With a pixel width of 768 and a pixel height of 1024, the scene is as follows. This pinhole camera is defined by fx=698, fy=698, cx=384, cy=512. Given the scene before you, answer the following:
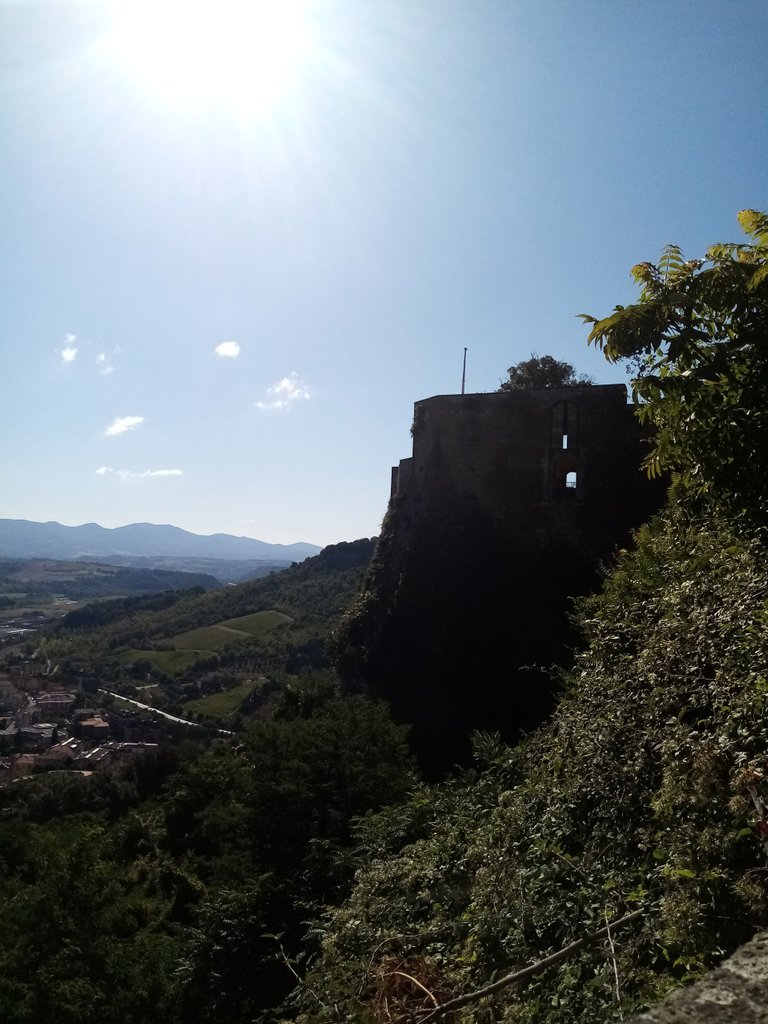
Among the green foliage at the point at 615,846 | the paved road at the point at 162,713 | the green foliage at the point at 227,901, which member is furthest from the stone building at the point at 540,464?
the paved road at the point at 162,713

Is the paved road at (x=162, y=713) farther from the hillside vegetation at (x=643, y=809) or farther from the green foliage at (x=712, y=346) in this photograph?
the green foliage at (x=712, y=346)

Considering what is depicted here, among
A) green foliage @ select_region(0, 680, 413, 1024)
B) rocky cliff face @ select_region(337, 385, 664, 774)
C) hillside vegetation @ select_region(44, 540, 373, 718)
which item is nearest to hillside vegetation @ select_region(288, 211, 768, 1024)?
green foliage @ select_region(0, 680, 413, 1024)

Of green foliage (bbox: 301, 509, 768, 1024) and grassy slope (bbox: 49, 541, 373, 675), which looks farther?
grassy slope (bbox: 49, 541, 373, 675)

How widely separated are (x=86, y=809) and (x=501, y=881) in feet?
90.9

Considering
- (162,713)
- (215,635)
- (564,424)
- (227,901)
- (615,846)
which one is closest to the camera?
(615,846)

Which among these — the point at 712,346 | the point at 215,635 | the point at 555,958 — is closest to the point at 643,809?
the point at 555,958

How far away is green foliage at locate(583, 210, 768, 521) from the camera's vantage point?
154 inches

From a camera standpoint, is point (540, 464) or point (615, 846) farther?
point (540, 464)

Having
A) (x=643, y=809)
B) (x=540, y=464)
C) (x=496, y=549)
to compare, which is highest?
(x=540, y=464)

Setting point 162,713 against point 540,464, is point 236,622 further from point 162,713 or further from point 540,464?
point 540,464

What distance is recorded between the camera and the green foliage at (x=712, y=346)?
12.8 feet

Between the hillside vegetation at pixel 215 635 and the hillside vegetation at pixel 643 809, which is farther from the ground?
the hillside vegetation at pixel 643 809

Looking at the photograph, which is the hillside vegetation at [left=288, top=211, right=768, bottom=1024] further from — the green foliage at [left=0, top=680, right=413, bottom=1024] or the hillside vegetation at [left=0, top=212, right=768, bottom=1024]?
the green foliage at [left=0, top=680, right=413, bottom=1024]

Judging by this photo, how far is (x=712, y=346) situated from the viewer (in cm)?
403
